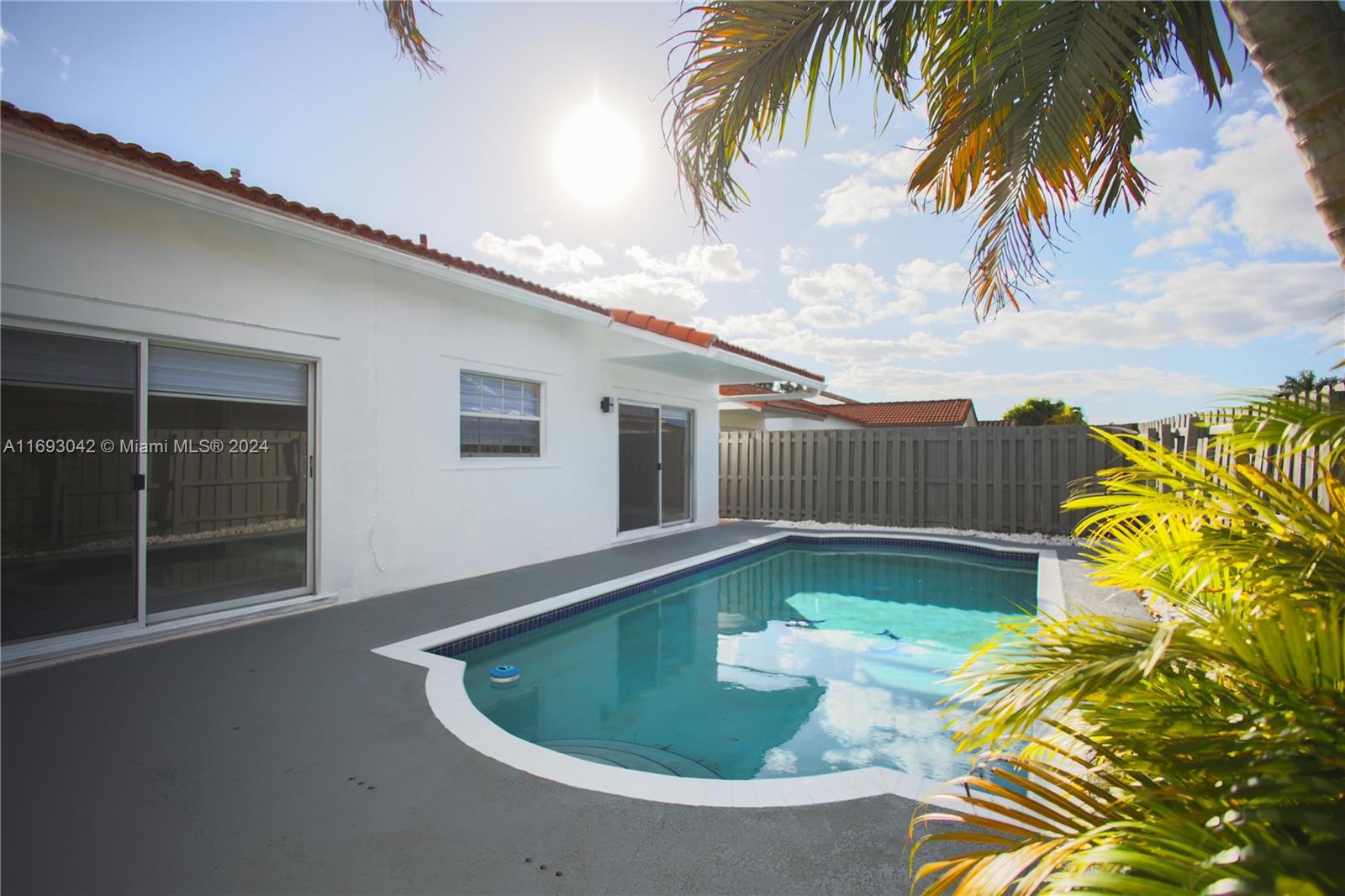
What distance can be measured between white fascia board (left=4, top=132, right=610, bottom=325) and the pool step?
17.1ft

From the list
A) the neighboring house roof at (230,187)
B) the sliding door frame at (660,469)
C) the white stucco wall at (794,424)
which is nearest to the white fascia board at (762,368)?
the sliding door frame at (660,469)

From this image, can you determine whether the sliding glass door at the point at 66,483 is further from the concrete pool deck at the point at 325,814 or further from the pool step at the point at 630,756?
the pool step at the point at 630,756

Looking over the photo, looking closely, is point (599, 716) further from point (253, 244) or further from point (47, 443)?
point (253, 244)

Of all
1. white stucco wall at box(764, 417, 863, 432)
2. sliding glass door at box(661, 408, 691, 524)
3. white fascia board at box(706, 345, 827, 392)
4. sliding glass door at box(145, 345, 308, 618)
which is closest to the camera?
sliding glass door at box(145, 345, 308, 618)

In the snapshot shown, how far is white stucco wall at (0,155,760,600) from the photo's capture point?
503 centimetres

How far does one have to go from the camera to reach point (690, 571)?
9.93 metres

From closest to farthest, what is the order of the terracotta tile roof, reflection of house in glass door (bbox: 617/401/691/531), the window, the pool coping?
1. the pool coping
2. the window
3. reflection of house in glass door (bbox: 617/401/691/531)
4. the terracotta tile roof

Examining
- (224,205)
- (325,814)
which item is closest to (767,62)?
(224,205)

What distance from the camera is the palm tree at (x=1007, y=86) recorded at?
8.02ft

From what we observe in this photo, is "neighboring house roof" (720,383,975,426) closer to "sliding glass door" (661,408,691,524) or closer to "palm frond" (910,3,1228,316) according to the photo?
"sliding glass door" (661,408,691,524)

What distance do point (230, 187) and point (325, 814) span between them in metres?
5.10

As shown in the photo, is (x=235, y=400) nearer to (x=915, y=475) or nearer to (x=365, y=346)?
(x=365, y=346)

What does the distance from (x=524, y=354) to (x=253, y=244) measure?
3895 millimetres

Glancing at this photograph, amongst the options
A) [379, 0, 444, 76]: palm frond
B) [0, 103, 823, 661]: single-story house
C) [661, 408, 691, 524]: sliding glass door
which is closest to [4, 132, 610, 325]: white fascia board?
[0, 103, 823, 661]: single-story house
